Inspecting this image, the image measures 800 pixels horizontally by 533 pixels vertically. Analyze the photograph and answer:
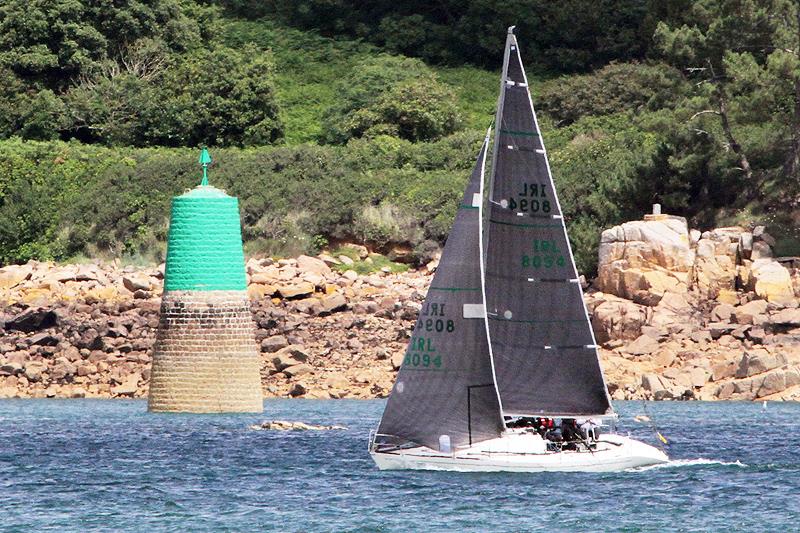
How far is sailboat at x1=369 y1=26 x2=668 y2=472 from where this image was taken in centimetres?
4116

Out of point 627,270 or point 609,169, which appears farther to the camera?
point 609,169

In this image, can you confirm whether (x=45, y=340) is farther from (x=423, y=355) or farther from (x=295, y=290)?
(x=423, y=355)

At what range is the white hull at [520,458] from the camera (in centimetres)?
4122

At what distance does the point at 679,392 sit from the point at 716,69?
57.7ft

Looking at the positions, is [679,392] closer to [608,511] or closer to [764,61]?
[764,61]

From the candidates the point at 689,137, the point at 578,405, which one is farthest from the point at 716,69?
the point at 578,405

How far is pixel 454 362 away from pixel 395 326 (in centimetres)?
3046

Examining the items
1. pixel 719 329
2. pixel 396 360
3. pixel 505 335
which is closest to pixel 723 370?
pixel 719 329

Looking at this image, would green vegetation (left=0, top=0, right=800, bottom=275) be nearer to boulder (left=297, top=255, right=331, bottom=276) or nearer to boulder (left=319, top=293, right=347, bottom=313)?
boulder (left=297, top=255, right=331, bottom=276)

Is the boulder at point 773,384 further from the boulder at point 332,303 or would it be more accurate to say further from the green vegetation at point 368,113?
the boulder at point 332,303

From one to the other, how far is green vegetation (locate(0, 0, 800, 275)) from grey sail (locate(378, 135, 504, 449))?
34.3 meters

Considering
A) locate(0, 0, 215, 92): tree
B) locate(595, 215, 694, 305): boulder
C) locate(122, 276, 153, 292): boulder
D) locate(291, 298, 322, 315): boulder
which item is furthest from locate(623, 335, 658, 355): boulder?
locate(0, 0, 215, 92): tree

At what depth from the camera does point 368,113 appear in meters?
93.5

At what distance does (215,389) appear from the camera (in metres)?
58.7
